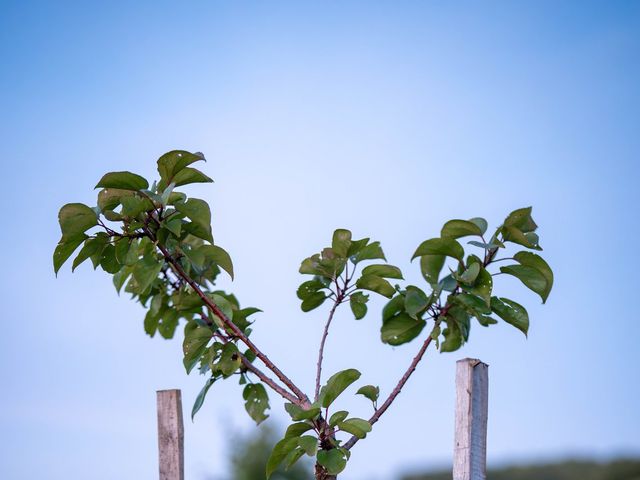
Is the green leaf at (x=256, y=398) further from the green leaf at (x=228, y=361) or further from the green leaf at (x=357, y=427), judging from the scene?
the green leaf at (x=357, y=427)

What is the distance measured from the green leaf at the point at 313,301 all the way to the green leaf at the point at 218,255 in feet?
0.99

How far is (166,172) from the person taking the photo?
199 cm

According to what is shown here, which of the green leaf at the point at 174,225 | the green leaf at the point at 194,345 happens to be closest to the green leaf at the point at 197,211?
the green leaf at the point at 174,225

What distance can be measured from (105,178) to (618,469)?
32.3 feet

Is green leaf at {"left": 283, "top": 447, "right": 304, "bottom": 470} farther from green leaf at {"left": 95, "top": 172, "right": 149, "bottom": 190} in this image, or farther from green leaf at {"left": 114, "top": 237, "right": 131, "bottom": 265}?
green leaf at {"left": 95, "top": 172, "right": 149, "bottom": 190}

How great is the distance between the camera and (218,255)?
2.19 m

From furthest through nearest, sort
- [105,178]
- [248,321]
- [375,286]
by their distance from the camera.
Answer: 1. [248,321]
2. [375,286]
3. [105,178]

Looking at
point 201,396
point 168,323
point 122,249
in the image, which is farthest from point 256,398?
point 122,249

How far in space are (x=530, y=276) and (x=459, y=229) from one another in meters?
0.25

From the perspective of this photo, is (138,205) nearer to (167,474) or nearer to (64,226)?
(64,226)

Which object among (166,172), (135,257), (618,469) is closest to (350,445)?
(135,257)

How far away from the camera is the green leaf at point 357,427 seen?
193cm

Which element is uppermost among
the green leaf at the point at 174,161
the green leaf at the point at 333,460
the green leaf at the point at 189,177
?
the green leaf at the point at 174,161

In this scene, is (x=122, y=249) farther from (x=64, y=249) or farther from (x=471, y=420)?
(x=471, y=420)
